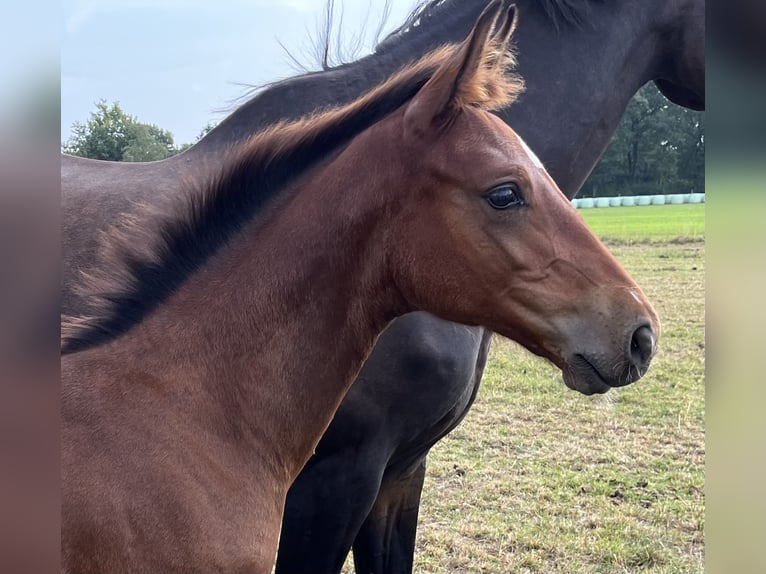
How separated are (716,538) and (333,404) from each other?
1.14m

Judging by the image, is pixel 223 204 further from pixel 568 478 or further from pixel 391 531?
pixel 568 478

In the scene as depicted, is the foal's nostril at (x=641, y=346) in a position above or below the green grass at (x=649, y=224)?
below

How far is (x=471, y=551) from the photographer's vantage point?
10.8ft

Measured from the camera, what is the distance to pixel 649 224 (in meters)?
14.2

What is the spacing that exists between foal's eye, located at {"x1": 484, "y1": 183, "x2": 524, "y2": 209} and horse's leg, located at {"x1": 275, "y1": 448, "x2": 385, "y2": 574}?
1.00 m

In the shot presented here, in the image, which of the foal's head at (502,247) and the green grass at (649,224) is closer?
the foal's head at (502,247)

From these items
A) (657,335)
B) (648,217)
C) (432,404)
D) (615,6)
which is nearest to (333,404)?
(432,404)

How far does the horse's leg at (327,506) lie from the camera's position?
7.14 feet

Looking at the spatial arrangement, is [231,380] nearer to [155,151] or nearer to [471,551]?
[471,551]

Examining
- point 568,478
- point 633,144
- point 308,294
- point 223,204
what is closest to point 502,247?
point 308,294

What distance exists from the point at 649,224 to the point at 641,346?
539 inches

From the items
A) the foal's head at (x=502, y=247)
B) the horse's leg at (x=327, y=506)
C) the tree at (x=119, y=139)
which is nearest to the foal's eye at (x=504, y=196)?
the foal's head at (x=502, y=247)

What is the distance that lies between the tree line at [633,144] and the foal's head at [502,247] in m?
0.32

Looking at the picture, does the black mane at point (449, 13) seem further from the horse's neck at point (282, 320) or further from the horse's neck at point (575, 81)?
the horse's neck at point (282, 320)
